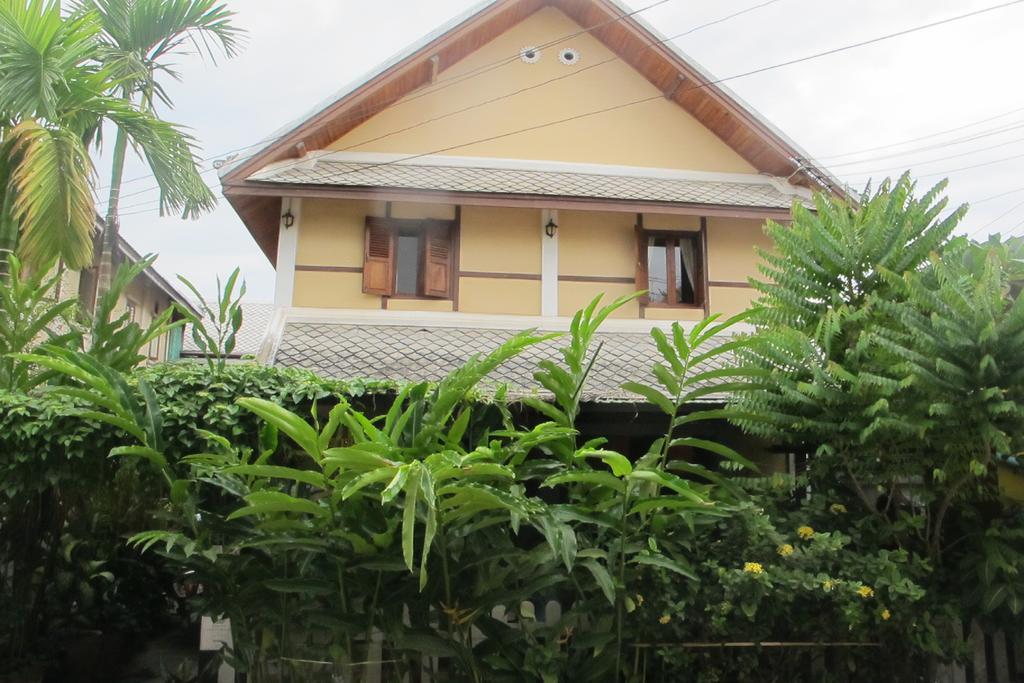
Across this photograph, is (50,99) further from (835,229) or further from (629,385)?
(835,229)

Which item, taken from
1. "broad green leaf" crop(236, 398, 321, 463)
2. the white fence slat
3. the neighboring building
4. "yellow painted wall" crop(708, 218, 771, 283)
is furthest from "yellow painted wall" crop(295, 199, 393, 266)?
the neighboring building

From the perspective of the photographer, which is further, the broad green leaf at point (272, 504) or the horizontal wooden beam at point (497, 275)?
the horizontal wooden beam at point (497, 275)

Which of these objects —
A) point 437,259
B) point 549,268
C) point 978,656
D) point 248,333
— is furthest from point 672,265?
point 248,333

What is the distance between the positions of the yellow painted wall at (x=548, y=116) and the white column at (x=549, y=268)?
1.05 m

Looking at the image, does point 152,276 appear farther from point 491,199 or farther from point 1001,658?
point 1001,658

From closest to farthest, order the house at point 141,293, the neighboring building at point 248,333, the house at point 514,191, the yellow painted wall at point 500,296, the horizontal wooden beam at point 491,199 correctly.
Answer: the horizontal wooden beam at point 491,199, the house at point 514,191, the yellow painted wall at point 500,296, the house at point 141,293, the neighboring building at point 248,333

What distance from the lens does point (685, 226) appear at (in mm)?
→ 9289

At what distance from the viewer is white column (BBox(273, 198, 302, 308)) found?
8602 millimetres

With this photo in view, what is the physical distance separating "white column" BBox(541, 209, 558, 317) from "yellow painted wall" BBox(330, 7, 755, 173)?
1.05m

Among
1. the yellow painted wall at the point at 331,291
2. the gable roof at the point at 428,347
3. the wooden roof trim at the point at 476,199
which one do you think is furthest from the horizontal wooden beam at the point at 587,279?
the yellow painted wall at the point at 331,291

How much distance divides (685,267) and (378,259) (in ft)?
11.7

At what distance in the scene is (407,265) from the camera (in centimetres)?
907

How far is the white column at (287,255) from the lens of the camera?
8.60m

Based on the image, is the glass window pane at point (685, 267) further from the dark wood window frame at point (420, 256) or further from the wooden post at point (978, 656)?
the wooden post at point (978, 656)
